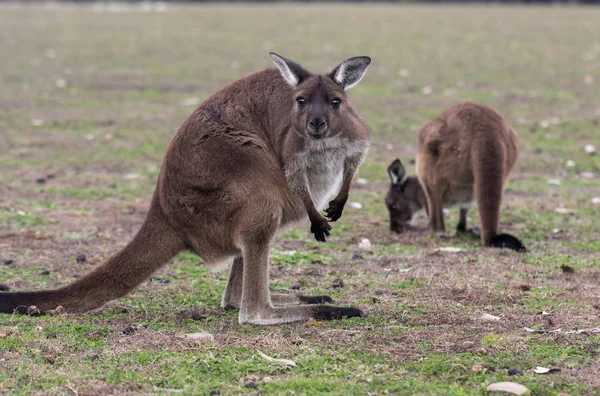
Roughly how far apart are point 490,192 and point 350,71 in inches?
75.4

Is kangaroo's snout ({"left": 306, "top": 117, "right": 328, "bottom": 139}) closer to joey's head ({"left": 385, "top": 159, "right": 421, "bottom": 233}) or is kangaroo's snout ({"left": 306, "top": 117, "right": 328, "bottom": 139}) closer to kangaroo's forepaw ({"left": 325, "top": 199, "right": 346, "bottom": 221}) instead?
kangaroo's forepaw ({"left": 325, "top": 199, "right": 346, "bottom": 221})

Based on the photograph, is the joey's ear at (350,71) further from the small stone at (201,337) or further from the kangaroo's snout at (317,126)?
the small stone at (201,337)

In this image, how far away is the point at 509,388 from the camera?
11.5 ft

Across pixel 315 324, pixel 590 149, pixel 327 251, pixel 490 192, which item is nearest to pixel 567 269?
pixel 490 192

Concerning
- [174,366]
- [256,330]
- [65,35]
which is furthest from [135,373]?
[65,35]

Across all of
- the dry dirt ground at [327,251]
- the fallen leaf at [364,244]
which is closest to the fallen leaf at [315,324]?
the dry dirt ground at [327,251]

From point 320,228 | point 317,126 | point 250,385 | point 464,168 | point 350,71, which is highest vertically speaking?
point 350,71

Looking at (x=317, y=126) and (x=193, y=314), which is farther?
(x=193, y=314)

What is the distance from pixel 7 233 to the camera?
6.58 metres

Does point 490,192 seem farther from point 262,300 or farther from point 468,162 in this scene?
point 262,300

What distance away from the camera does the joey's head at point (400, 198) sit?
24.0ft

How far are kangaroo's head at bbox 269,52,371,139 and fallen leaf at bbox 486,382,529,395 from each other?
4.98 feet

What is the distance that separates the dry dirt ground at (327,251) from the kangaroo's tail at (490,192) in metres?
0.11

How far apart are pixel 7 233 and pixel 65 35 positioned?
14.5 metres
